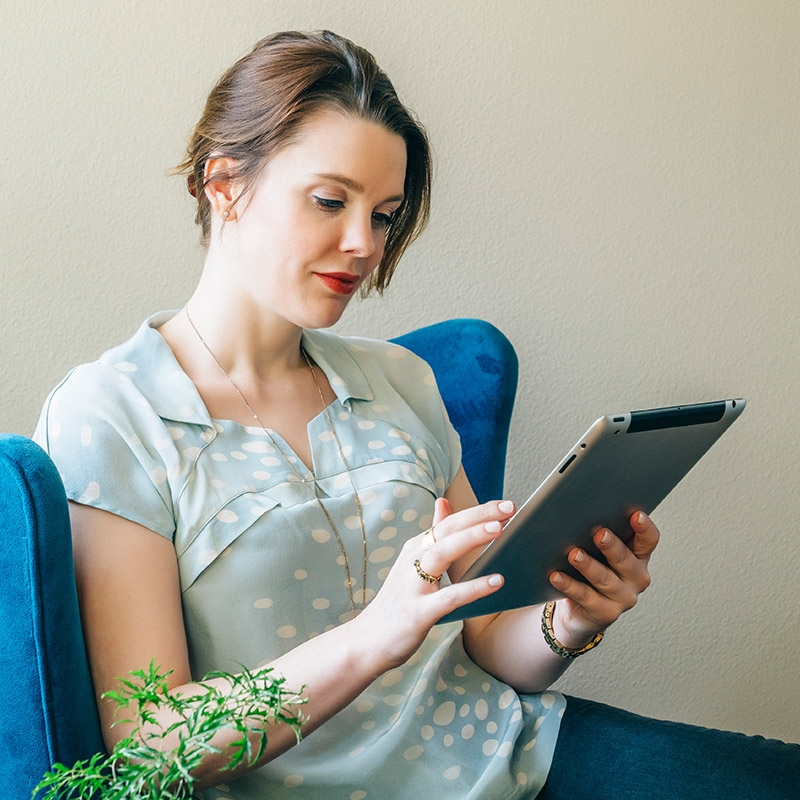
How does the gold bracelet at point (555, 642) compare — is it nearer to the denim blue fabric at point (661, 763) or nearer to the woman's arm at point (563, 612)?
the woman's arm at point (563, 612)

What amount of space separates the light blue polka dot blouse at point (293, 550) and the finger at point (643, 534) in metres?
0.26

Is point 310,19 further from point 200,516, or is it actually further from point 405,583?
point 405,583

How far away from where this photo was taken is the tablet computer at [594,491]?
0.79 metres

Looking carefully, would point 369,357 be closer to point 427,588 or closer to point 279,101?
point 279,101

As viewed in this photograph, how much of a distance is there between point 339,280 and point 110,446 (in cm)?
32

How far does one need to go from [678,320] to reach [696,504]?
351 millimetres

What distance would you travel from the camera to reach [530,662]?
1111 millimetres

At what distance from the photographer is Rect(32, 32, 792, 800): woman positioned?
88 centimetres

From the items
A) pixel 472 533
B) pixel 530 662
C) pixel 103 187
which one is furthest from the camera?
pixel 103 187

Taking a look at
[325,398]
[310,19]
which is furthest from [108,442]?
[310,19]

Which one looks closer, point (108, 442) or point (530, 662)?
point (108, 442)

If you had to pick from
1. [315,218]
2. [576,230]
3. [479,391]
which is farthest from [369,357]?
[576,230]

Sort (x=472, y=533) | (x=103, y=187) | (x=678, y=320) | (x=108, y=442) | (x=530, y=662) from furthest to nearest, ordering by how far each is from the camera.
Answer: (x=678, y=320) → (x=103, y=187) → (x=530, y=662) → (x=108, y=442) → (x=472, y=533)

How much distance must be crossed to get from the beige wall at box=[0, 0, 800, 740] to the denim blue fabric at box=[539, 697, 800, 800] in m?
0.67
